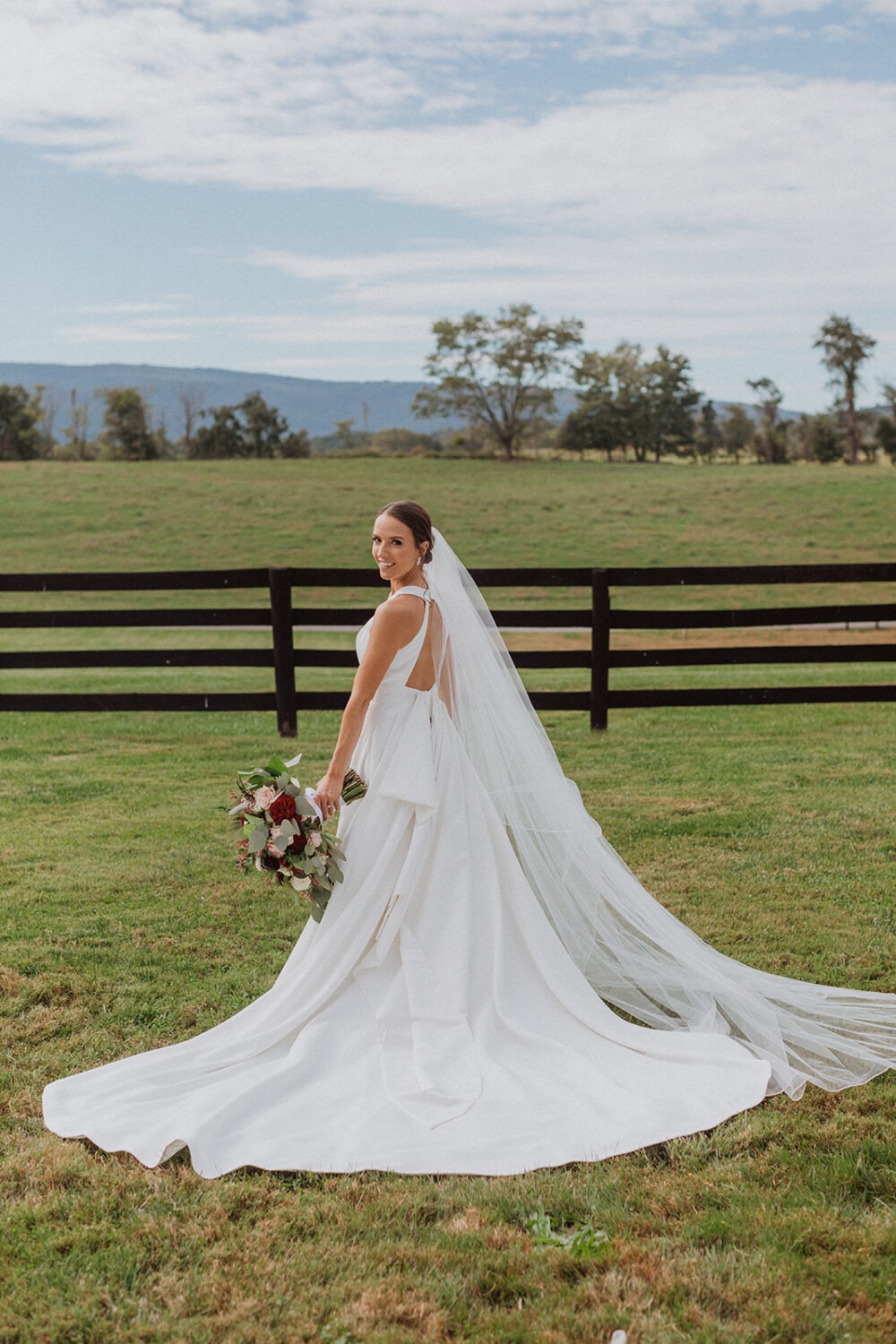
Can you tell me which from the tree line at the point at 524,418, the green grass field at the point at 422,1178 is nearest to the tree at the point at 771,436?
the tree line at the point at 524,418

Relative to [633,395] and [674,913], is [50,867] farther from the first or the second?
[633,395]

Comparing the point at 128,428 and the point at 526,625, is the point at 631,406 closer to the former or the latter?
the point at 128,428

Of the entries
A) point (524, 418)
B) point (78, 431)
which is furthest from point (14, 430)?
point (524, 418)

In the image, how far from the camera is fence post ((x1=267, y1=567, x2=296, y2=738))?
9.34m

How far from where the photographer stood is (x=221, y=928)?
524cm

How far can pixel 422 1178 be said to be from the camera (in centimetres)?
310

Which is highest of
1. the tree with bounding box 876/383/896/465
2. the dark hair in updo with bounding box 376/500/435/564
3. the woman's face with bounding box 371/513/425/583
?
the tree with bounding box 876/383/896/465

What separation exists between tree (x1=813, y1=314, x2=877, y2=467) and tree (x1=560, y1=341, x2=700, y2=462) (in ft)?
33.1

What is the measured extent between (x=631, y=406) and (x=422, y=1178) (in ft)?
231

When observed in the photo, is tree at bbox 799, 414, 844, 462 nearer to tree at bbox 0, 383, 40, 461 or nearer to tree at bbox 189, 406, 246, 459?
tree at bbox 189, 406, 246, 459

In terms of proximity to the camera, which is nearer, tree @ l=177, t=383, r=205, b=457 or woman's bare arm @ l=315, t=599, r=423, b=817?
woman's bare arm @ l=315, t=599, r=423, b=817

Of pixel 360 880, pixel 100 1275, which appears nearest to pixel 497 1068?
pixel 360 880

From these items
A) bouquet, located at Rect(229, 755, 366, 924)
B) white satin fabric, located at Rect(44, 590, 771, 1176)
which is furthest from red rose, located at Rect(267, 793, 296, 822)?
white satin fabric, located at Rect(44, 590, 771, 1176)

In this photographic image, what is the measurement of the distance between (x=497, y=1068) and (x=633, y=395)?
234ft
